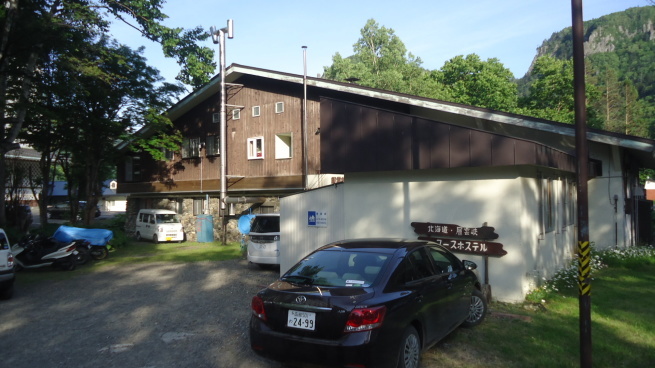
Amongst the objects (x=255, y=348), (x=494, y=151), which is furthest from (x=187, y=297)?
(x=494, y=151)

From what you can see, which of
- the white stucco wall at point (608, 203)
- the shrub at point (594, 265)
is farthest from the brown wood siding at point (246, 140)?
the shrub at point (594, 265)

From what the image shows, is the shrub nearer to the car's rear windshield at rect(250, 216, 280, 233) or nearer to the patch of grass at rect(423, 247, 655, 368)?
the patch of grass at rect(423, 247, 655, 368)

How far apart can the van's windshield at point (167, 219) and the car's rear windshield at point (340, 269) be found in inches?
791

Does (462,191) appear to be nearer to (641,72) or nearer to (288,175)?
(288,175)

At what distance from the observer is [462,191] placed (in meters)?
9.09

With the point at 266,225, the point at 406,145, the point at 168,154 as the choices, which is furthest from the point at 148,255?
the point at 406,145

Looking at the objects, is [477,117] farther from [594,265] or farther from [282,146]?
[282,146]

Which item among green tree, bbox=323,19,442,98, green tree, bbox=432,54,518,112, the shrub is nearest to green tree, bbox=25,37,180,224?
the shrub

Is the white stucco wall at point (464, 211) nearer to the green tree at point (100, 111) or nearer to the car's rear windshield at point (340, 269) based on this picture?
the car's rear windshield at point (340, 269)

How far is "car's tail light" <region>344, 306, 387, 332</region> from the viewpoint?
4.49 meters

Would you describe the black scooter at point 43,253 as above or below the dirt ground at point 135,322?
above

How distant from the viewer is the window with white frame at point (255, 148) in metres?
21.4

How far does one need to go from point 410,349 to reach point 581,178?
9.73 ft

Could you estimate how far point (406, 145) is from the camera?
29.6 ft
